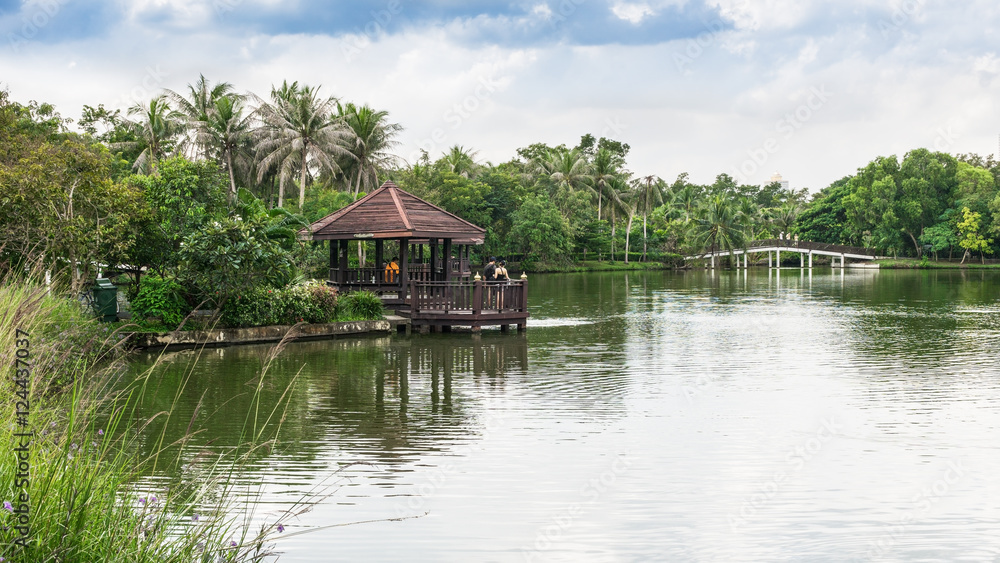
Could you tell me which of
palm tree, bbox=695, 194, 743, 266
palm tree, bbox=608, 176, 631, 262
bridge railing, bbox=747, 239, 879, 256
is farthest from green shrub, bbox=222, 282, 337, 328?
bridge railing, bbox=747, 239, 879, 256

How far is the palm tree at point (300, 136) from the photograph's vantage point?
41000 mm

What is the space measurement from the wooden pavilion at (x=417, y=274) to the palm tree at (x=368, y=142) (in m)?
20.8

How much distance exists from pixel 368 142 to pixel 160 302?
98.4ft

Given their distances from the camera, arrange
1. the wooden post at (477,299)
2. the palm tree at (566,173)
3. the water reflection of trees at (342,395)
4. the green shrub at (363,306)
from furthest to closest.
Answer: the palm tree at (566,173), the green shrub at (363,306), the wooden post at (477,299), the water reflection of trees at (342,395)

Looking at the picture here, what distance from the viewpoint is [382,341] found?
17875 mm

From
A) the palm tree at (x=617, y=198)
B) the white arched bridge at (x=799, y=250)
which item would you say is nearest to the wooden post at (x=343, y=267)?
the palm tree at (x=617, y=198)

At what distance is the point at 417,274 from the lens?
962 inches

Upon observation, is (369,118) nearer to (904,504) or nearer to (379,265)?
(379,265)

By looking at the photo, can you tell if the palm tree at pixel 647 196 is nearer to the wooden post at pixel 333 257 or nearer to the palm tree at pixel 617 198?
the palm tree at pixel 617 198

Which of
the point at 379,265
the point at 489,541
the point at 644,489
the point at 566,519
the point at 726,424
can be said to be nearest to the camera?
the point at 489,541

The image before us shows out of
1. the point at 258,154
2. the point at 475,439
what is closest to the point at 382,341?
the point at 475,439

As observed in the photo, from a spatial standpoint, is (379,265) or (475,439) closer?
(475,439)

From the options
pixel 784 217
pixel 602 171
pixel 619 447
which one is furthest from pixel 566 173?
pixel 619 447

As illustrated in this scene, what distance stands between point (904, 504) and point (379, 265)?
18.3m
